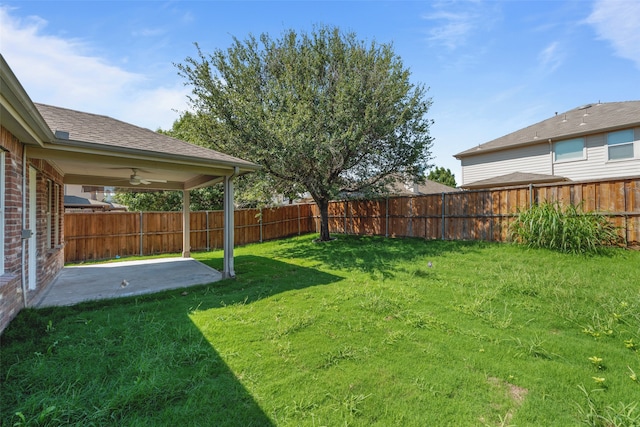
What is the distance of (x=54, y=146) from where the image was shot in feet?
15.0

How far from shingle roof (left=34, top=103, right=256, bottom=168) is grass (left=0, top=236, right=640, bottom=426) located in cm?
270

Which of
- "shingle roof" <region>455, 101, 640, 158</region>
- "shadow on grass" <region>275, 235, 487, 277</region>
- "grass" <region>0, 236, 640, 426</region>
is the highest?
"shingle roof" <region>455, 101, 640, 158</region>

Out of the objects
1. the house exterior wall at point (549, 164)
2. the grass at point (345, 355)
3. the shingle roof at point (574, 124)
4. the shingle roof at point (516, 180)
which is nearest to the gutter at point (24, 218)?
the grass at point (345, 355)

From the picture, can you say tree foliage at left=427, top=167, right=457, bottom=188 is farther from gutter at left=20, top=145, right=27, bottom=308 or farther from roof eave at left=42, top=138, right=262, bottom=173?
gutter at left=20, top=145, right=27, bottom=308

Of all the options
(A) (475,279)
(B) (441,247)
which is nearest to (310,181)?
(B) (441,247)

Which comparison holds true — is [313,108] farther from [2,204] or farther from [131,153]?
[2,204]

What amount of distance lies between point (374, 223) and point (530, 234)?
20.0ft

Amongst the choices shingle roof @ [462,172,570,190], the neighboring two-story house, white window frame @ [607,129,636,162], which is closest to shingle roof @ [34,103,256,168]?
shingle roof @ [462,172,570,190]

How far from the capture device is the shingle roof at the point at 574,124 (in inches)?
469

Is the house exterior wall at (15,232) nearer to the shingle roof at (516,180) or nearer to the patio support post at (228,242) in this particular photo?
the patio support post at (228,242)

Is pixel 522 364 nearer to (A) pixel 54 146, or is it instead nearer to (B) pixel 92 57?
(A) pixel 54 146

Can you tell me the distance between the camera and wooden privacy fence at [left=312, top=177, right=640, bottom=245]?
22.1ft

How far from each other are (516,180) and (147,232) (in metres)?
15.7

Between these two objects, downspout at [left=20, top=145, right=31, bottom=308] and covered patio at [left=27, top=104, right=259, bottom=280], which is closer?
downspout at [left=20, top=145, right=31, bottom=308]
